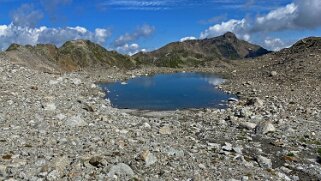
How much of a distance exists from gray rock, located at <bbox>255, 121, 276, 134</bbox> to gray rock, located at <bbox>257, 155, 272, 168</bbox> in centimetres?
601

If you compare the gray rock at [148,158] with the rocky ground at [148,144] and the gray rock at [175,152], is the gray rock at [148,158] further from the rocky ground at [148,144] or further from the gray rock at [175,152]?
the gray rock at [175,152]

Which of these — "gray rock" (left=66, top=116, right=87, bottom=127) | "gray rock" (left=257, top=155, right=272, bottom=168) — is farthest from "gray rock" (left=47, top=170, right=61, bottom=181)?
"gray rock" (left=257, top=155, right=272, bottom=168)

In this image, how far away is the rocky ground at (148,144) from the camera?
18391 mm

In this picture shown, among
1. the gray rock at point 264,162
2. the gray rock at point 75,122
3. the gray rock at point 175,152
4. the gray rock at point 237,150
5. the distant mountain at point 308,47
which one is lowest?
the gray rock at point 264,162

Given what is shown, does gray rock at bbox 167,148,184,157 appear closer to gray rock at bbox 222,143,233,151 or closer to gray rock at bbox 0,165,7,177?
gray rock at bbox 222,143,233,151

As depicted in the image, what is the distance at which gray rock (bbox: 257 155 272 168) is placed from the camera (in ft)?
70.1

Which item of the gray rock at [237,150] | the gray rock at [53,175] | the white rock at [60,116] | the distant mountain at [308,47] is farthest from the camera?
the distant mountain at [308,47]

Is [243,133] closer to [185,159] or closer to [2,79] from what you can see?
[185,159]

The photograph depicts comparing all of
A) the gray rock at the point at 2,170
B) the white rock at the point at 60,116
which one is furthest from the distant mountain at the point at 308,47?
the gray rock at the point at 2,170

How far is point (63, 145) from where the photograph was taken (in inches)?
813

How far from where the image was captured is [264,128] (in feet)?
93.0

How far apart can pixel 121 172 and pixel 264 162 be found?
285 inches

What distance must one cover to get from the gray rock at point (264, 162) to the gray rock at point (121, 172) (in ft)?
21.4

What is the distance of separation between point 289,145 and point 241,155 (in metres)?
4.23
